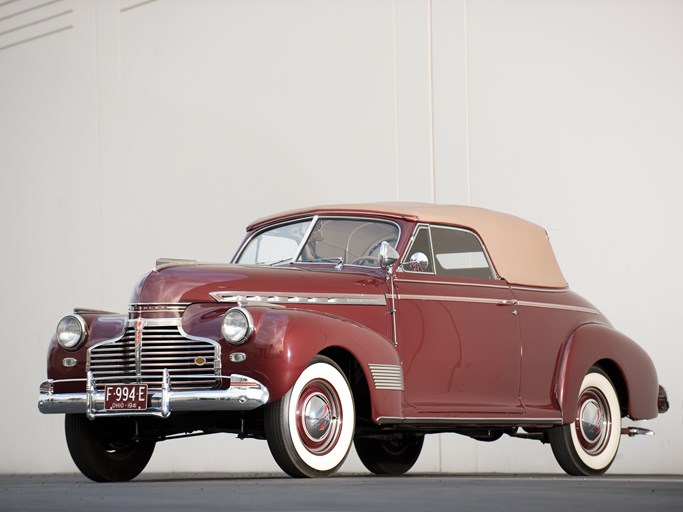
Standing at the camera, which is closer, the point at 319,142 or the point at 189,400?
the point at 189,400

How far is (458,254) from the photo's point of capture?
947 centimetres

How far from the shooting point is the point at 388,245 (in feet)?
27.6

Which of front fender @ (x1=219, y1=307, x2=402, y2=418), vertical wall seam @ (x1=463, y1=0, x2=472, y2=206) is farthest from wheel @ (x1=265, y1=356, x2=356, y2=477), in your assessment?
vertical wall seam @ (x1=463, y1=0, x2=472, y2=206)

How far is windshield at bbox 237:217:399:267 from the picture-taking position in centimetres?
882

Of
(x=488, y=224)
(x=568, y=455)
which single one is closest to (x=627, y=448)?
(x=568, y=455)

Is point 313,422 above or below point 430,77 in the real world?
below

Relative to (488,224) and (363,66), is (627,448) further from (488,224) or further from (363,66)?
(363,66)

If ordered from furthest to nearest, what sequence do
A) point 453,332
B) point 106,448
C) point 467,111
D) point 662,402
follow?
point 467,111 < point 662,402 < point 453,332 < point 106,448

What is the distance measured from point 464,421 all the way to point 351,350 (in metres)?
1.35

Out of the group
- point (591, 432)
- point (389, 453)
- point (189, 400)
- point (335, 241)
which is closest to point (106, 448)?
point (189, 400)

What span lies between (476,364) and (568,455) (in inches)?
50.4

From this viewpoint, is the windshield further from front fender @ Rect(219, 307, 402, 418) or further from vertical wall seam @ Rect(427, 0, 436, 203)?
vertical wall seam @ Rect(427, 0, 436, 203)

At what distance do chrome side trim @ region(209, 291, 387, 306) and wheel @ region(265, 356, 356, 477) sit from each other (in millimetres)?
497

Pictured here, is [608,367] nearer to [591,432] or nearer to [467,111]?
[591,432]
